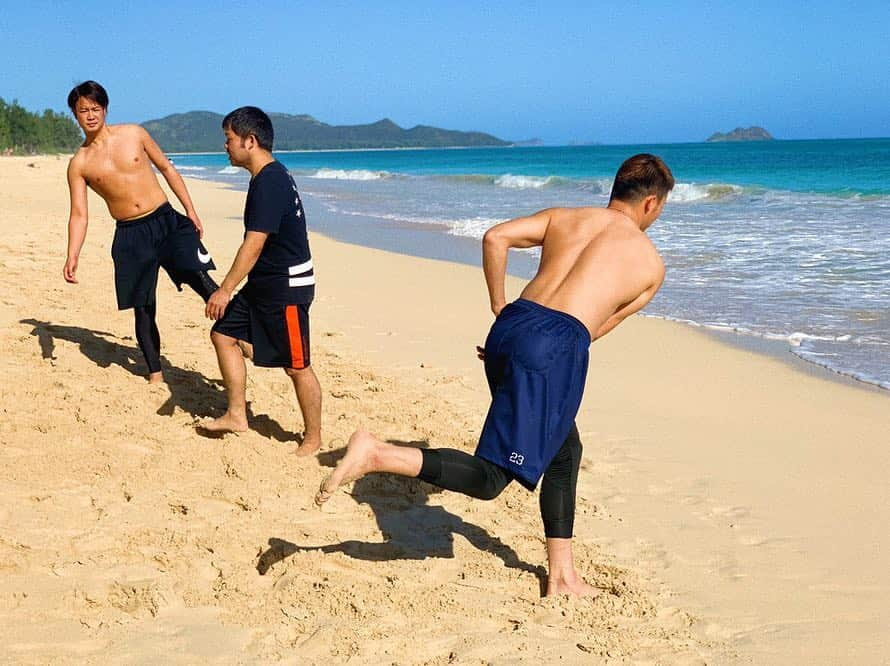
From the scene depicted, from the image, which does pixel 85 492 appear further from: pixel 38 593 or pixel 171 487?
pixel 38 593

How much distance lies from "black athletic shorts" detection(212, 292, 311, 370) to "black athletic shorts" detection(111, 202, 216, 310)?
90 centimetres

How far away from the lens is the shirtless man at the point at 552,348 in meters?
2.98

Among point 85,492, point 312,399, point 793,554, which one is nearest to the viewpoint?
point 793,554

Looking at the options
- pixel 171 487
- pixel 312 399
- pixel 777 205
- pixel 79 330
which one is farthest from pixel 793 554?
pixel 777 205

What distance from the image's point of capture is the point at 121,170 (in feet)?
17.5

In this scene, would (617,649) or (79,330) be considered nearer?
(617,649)

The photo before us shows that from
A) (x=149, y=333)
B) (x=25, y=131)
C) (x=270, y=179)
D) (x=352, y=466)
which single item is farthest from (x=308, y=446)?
(x=25, y=131)

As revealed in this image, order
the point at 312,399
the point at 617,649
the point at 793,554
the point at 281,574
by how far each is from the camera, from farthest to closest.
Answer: the point at 312,399, the point at 793,554, the point at 281,574, the point at 617,649

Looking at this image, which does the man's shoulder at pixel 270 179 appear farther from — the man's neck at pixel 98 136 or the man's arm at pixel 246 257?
the man's neck at pixel 98 136

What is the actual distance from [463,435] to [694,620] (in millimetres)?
2126

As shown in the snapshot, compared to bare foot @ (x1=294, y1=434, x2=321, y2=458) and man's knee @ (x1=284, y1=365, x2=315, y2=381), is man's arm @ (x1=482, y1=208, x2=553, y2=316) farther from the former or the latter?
bare foot @ (x1=294, y1=434, x2=321, y2=458)

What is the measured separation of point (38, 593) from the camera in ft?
10.3

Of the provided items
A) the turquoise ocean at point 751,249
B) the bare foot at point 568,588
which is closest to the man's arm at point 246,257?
the bare foot at point 568,588

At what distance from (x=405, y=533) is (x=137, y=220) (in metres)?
2.66
